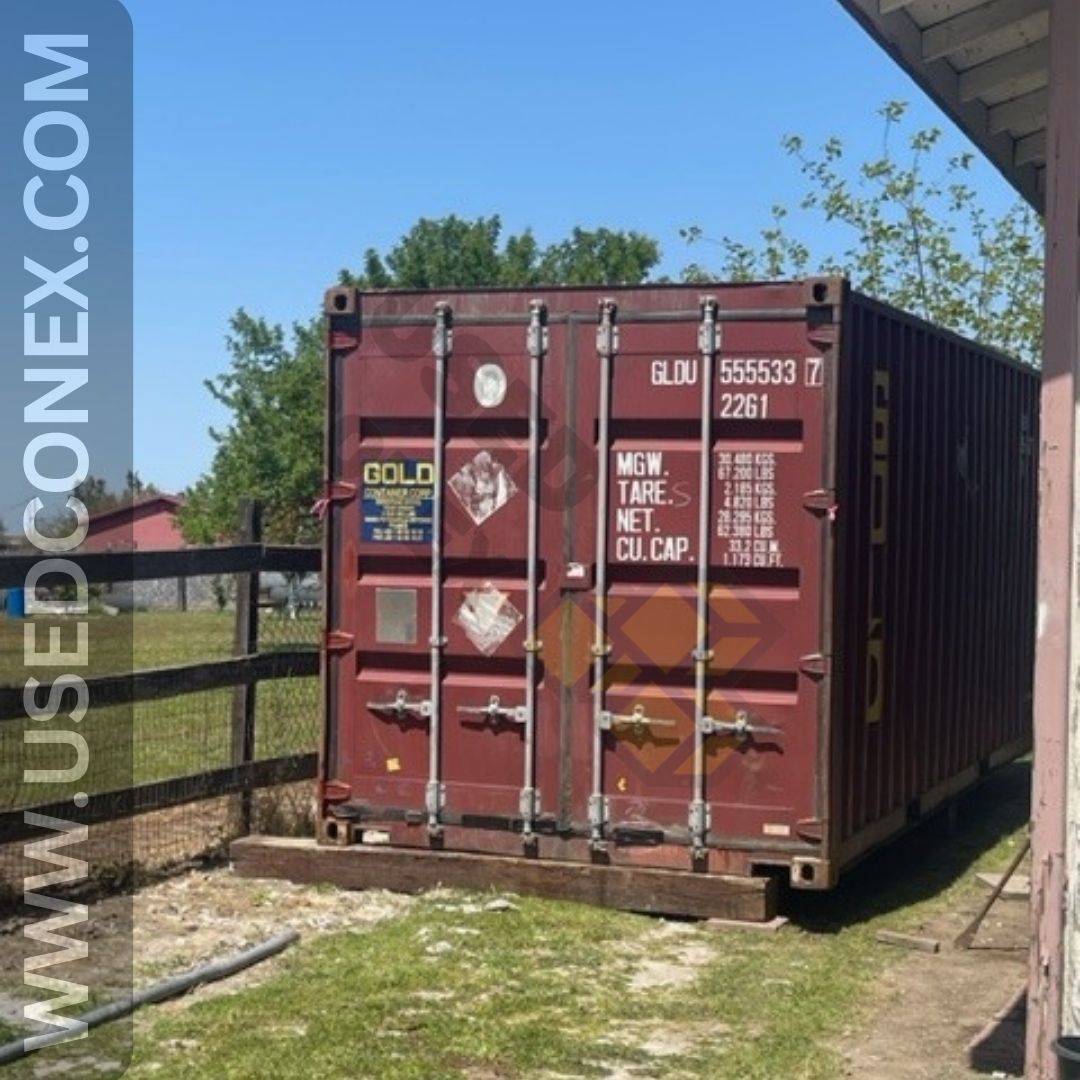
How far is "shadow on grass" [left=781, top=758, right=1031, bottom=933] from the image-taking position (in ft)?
28.2

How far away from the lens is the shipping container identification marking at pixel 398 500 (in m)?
8.48

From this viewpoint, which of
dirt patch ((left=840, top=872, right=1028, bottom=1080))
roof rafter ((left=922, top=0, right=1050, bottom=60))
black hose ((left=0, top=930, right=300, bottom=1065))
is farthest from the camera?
dirt patch ((left=840, top=872, right=1028, bottom=1080))

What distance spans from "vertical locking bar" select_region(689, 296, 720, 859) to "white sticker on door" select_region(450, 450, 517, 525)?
1.00 meters

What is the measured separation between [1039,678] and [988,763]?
7.26 meters

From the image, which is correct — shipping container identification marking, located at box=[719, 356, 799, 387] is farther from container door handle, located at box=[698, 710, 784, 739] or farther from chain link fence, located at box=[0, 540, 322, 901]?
chain link fence, located at box=[0, 540, 322, 901]

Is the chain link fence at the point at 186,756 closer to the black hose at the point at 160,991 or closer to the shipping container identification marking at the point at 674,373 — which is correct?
the black hose at the point at 160,991

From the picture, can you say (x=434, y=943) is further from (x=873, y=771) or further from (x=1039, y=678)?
(x=1039, y=678)

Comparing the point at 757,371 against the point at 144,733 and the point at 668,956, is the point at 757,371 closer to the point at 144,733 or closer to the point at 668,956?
the point at 668,956

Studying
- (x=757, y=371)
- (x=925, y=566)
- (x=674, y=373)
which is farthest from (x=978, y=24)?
→ (x=925, y=566)

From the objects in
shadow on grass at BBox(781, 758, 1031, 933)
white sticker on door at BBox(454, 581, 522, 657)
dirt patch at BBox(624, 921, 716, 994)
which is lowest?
shadow on grass at BBox(781, 758, 1031, 933)

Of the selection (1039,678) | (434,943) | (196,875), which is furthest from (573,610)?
(1039,678)

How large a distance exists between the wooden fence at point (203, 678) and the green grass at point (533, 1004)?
60.8 inches

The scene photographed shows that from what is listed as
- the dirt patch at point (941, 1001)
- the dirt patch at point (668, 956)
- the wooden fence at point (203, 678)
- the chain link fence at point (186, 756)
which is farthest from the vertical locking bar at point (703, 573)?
the wooden fence at point (203, 678)

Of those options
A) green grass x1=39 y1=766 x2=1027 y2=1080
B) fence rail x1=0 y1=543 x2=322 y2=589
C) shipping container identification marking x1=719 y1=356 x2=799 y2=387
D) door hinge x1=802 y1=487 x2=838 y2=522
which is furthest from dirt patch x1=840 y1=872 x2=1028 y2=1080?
fence rail x1=0 y1=543 x2=322 y2=589
